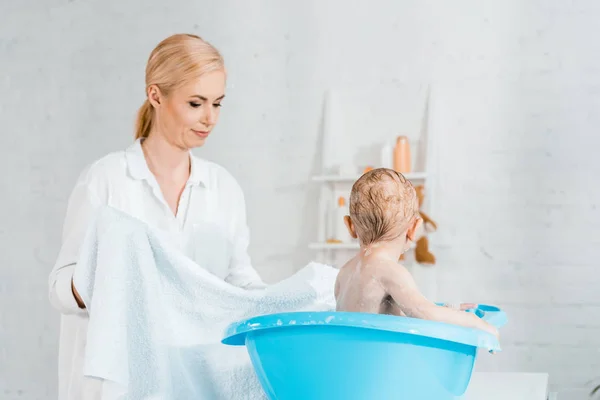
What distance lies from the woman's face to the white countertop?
0.82m

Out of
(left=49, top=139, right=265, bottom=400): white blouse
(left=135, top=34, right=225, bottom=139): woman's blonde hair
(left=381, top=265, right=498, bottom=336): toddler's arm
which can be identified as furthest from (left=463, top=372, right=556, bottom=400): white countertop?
(left=135, top=34, right=225, bottom=139): woman's blonde hair

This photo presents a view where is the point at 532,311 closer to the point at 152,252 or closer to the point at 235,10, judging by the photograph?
the point at 235,10

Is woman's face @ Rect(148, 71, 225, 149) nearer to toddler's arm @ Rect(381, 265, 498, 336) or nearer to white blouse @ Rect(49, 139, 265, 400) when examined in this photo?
white blouse @ Rect(49, 139, 265, 400)

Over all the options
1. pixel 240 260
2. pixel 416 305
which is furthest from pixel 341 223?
pixel 416 305

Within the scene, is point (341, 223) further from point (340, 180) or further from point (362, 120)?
point (362, 120)

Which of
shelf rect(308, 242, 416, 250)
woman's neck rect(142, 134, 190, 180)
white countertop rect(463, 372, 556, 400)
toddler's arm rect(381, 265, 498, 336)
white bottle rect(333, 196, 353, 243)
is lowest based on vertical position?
white countertop rect(463, 372, 556, 400)

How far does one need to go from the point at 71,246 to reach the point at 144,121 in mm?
463

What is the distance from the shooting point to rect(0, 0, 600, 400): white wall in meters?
3.27

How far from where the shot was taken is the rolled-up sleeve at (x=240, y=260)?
192 cm

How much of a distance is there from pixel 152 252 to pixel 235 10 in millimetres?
2642

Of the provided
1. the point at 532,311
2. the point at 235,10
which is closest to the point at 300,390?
the point at 532,311

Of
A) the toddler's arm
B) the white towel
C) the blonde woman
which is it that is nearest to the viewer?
the toddler's arm

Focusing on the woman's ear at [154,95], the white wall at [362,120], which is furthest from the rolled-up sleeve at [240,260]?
the white wall at [362,120]

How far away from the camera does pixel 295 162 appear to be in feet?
11.9
